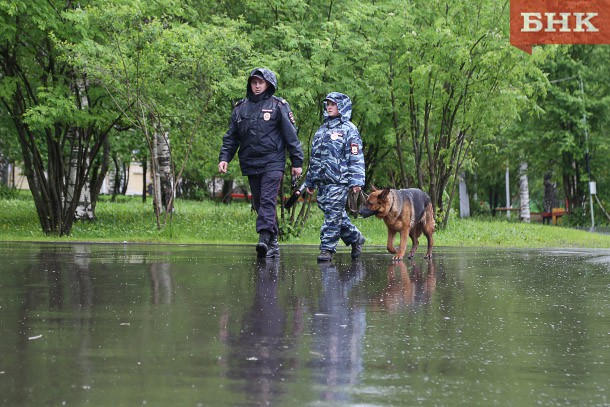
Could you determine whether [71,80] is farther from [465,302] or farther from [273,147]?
[465,302]

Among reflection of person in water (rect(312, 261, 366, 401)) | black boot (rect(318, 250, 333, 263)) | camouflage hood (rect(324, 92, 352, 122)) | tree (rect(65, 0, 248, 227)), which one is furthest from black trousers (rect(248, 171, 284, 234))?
tree (rect(65, 0, 248, 227))

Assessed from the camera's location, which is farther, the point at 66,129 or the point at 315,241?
the point at 66,129

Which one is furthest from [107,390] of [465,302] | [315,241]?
[315,241]

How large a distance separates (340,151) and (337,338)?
20.7ft

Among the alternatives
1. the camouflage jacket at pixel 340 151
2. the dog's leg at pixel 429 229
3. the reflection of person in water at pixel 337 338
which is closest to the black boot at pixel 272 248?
the camouflage jacket at pixel 340 151

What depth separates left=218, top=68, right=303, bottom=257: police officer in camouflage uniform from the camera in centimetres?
1206

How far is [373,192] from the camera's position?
472 inches

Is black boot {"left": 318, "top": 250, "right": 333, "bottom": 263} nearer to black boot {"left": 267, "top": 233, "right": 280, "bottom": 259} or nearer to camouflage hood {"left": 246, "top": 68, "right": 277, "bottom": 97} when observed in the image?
black boot {"left": 267, "top": 233, "right": 280, "bottom": 259}

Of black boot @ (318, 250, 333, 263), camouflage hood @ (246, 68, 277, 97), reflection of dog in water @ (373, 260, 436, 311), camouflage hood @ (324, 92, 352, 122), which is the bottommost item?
reflection of dog in water @ (373, 260, 436, 311)

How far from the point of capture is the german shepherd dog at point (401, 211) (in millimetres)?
11953

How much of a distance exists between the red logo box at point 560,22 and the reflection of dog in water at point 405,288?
12863 millimetres

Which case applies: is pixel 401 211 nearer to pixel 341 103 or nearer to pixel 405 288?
pixel 341 103

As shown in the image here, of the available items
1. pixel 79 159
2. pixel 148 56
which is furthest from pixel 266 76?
pixel 79 159

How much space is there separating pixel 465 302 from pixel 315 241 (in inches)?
453
